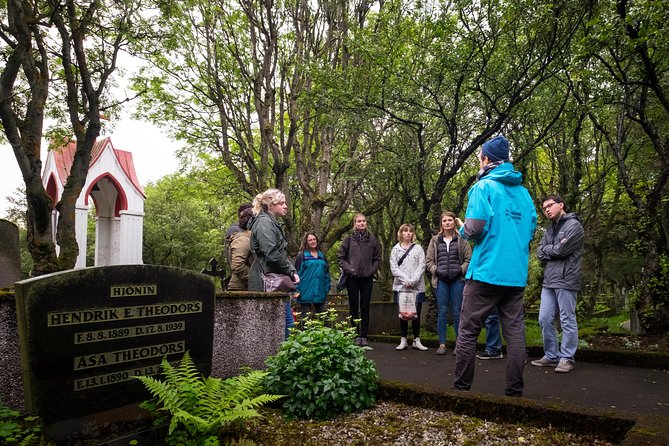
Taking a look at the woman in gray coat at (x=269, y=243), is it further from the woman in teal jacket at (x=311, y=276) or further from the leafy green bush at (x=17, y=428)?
the leafy green bush at (x=17, y=428)

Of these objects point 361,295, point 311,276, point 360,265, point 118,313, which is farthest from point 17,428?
point 361,295

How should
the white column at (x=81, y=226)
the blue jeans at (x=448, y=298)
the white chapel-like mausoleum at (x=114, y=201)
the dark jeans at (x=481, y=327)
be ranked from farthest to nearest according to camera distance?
the white chapel-like mausoleum at (x=114, y=201), the white column at (x=81, y=226), the blue jeans at (x=448, y=298), the dark jeans at (x=481, y=327)

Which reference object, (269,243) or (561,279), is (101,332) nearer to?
(269,243)

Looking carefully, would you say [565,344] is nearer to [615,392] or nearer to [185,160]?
[615,392]

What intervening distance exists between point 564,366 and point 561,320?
1.92ft

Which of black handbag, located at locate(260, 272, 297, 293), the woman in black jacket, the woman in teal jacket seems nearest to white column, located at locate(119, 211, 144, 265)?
the woman in teal jacket

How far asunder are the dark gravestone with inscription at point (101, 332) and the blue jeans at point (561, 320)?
4575 mm

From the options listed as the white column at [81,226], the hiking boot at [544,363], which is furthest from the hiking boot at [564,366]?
the white column at [81,226]

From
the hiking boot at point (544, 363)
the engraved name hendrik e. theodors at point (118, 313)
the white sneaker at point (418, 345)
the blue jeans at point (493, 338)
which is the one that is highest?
the engraved name hendrik e. theodors at point (118, 313)

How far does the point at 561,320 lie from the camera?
6.43 metres

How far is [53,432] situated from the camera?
11.0ft

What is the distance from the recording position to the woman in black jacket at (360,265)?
26.7ft

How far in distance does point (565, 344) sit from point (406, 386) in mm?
3258

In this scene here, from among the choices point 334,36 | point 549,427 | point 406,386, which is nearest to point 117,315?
point 406,386
